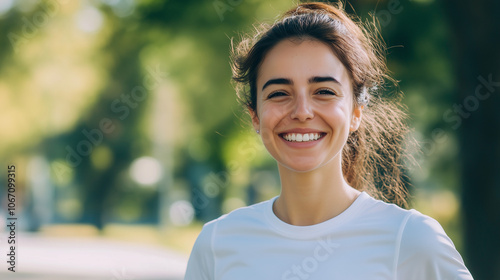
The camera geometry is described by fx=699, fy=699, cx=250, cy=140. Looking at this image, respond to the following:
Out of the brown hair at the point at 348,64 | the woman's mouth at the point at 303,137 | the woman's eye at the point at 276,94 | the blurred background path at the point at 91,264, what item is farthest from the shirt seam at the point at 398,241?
the blurred background path at the point at 91,264

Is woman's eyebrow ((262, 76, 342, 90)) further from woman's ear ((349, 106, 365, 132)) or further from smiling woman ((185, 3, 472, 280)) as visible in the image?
woman's ear ((349, 106, 365, 132))

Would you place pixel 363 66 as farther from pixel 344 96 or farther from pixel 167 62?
pixel 167 62

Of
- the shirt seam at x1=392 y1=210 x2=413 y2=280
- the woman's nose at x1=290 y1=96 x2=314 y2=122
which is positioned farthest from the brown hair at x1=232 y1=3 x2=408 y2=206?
the shirt seam at x1=392 y1=210 x2=413 y2=280

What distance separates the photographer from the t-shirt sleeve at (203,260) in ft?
9.46

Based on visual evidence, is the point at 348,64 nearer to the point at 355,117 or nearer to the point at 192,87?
the point at 355,117

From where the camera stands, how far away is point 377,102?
3.33 m

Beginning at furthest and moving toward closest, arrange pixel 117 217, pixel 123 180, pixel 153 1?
pixel 117 217 < pixel 123 180 < pixel 153 1

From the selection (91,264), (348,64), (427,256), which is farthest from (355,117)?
(91,264)

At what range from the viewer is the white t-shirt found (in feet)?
7.97

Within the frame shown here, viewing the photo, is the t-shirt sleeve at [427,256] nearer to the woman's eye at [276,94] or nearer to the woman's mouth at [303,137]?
the woman's mouth at [303,137]

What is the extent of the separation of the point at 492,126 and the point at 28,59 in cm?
1227

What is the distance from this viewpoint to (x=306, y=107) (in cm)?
261

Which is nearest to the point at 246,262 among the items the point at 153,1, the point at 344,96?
the point at 344,96

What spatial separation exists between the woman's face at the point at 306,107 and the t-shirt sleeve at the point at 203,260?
48 cm
